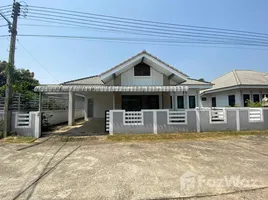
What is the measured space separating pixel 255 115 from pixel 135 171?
1034 cm

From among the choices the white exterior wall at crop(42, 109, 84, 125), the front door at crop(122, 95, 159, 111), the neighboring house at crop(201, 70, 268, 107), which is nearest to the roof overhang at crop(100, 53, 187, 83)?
the front door at crop(122, 95, 159, 111)

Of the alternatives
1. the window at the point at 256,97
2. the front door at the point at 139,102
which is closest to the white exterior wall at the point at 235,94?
the window at the point at 256,97

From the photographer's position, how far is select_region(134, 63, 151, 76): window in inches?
512

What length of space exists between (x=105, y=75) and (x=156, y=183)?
906 cm

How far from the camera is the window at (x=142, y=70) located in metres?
13.0

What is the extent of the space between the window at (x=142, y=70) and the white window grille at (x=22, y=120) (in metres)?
8.08

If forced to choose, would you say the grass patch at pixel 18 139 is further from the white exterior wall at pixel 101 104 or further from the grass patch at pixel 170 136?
the white exterior wall at pixel 101 104

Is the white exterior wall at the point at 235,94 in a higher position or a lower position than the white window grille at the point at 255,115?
higher

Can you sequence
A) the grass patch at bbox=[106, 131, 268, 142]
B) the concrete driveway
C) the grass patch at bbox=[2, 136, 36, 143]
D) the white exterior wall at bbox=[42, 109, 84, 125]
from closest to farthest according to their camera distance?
1. the concrete driveway
2. the grass patch at bbox=[2, 136, 36, 143]
3. the grass patch at bbox=[106, 131, 268, 142]
4. the white exterior wall at bbox=[42, 109, 84, 125]

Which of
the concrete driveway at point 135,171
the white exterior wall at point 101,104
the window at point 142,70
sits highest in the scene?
the window at point 142,70

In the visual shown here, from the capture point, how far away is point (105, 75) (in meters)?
11.7

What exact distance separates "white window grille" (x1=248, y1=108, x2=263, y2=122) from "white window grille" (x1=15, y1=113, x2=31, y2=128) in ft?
47.2

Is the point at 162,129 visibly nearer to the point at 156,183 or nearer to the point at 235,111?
the point at 235,111

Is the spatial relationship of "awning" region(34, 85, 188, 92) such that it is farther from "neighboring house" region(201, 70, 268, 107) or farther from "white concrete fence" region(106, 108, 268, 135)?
"neighboring house" region(201, 70, 268, 107)
